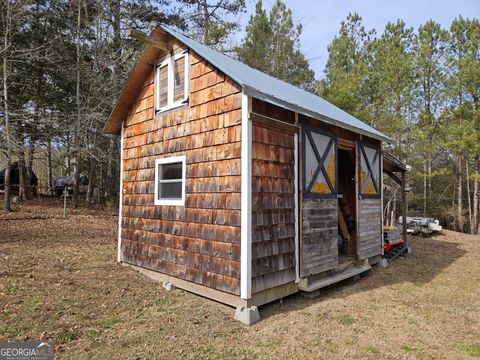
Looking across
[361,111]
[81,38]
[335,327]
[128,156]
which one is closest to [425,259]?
[335,327]

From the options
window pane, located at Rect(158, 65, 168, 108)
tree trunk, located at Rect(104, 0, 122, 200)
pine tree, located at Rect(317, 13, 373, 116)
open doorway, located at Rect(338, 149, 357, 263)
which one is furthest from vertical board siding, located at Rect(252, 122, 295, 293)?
pine tree, located at Rect(317, 13, 373, 116)

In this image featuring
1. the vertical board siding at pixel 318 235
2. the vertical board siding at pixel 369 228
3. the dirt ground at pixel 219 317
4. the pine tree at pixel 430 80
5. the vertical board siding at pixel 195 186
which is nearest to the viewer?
the dirt ground at pixel 219 317

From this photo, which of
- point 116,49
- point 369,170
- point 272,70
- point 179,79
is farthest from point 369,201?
point 116,49

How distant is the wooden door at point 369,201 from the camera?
7.75 m

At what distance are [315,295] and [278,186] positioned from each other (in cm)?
217

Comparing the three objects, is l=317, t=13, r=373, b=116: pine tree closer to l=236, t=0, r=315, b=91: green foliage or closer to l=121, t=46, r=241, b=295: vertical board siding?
l=236, t=0, r=315, b=91: green foliage

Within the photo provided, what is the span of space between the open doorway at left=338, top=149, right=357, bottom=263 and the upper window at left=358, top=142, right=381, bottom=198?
389 millimetres

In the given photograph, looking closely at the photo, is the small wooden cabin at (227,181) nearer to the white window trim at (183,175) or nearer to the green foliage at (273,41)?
the white window trim at (183,175)

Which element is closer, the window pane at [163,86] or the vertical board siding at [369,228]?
the window pane at [163,86]

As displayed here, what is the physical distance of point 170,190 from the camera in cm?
675

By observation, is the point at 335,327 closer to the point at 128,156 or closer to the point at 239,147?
the point at 239,147

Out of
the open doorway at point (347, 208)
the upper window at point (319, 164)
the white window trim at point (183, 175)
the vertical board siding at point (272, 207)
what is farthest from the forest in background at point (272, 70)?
the vertical board siding at point (272, 207)

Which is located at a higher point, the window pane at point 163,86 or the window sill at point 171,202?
the window pane at point 163,86

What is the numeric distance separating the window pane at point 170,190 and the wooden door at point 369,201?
411 cm
